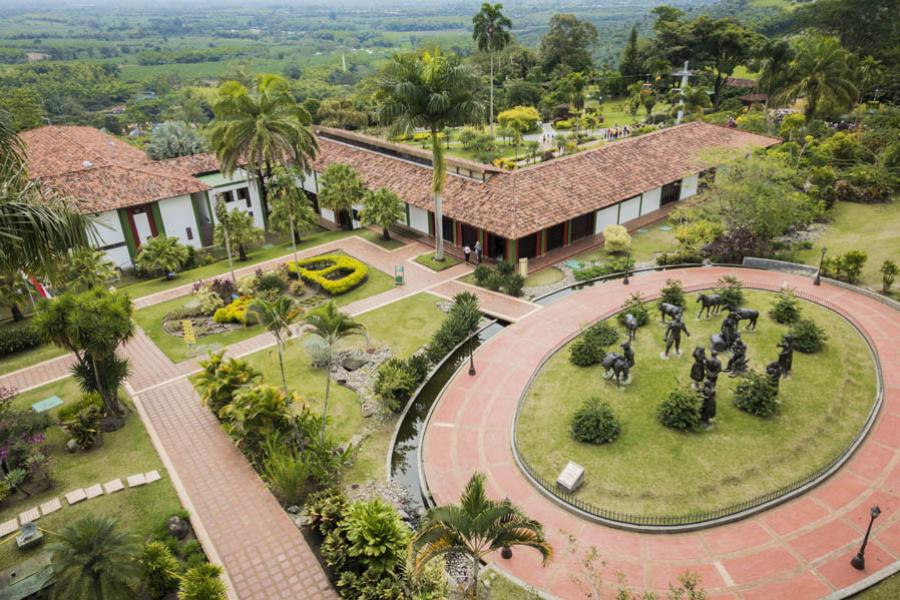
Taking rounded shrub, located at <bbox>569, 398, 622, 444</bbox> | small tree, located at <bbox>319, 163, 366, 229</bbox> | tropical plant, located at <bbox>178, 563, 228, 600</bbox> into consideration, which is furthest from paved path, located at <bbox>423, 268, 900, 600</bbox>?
small tree, located at <bbox>319, 163, 366, 229</bbox>

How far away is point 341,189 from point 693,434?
29.0 metres

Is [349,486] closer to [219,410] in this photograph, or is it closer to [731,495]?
[219,410]

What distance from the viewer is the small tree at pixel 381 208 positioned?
132 feet

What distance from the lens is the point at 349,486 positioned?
Result: 20.7 m

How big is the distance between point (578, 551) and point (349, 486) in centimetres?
812

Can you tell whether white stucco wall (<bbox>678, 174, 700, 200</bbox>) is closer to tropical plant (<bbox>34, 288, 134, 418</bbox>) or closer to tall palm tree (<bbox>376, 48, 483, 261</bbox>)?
tall palm tree (<bbox>376, 48, 483, 261</bbox>)

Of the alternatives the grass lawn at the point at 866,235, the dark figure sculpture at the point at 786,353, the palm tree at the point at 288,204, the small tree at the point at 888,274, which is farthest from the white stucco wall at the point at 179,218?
the small tree at the point at 888,274

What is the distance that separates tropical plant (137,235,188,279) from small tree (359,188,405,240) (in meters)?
12.5

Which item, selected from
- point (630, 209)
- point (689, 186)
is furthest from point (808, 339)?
point (689, 186)

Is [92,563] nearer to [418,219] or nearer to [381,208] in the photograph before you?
[381,208]

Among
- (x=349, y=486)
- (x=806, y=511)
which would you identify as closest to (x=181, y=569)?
(x=349, y=486)

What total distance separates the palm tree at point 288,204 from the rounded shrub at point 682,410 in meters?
25.8

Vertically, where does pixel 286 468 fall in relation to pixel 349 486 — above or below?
above

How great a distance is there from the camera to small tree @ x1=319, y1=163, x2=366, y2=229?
41.6m
